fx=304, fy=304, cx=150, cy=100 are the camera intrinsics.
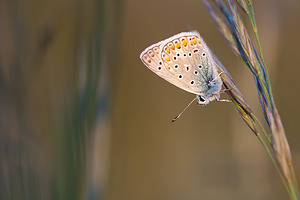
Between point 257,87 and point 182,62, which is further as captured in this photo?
point 182,62

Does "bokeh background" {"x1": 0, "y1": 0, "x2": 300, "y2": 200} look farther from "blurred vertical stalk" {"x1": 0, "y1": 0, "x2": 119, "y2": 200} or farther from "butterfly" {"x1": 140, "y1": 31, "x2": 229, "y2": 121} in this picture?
"butterfly" {"x1": 140, "y1": 31, "x2": 229, "y2": 121}

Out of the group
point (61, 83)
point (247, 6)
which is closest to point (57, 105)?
point (61, 83)

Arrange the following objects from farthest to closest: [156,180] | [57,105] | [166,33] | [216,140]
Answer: [166,33] → [216,140] → [156,180] → [57,105]

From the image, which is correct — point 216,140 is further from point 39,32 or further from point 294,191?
point 294,191

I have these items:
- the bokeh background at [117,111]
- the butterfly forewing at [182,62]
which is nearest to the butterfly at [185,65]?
the butterfly forewing at [182,62]

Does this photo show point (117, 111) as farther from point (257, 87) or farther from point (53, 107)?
point (257, 87)

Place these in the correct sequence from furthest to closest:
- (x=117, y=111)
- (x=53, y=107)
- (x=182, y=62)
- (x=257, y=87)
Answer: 1. (x=117, y=111)
2. (x=182, y=62)
3. (x=53, y=107)
4. (x=257, y=87)

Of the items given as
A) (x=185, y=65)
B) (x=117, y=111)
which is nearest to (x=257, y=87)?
(x=185, y=65)
